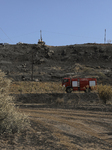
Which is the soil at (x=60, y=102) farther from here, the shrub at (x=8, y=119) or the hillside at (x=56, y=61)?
the shrub at (x=8, y=119)

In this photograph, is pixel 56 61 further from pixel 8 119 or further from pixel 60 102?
pixel 8 119

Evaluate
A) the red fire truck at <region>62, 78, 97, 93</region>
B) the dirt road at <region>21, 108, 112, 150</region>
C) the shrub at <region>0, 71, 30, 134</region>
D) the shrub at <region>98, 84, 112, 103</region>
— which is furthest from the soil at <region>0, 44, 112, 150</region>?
the red fire truck at <region>62, 78, 97, 93</region>

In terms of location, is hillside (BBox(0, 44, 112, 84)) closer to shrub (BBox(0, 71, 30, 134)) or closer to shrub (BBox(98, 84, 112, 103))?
shrub (BBox(98, 84, 112, 103))

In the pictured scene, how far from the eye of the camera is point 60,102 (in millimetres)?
21375

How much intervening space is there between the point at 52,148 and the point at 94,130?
12.3ft

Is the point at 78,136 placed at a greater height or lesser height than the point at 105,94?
lesser

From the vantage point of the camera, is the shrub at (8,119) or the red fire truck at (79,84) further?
the red fire truck at (79,84)

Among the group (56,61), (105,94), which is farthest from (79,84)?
(56,61)

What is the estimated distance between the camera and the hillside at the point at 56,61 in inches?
1860

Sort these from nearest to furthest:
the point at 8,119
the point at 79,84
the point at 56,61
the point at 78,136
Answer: the point at 8,119 < the point at 78,136 < the point at 79,84 < the point at 56,61

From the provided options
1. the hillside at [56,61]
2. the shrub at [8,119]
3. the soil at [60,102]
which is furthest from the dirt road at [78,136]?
the hillside at [56,61]

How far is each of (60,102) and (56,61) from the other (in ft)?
119

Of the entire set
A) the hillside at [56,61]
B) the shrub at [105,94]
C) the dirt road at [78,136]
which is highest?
the hillside at [56,61]

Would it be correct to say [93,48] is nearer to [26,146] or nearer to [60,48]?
[60,48]
